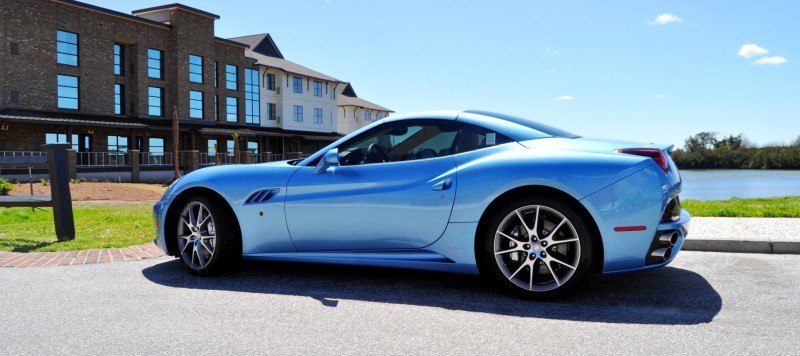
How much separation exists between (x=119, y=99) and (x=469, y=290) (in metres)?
40.5

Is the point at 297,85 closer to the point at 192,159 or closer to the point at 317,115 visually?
the point at 317,115

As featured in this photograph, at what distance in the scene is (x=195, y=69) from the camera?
146 feet

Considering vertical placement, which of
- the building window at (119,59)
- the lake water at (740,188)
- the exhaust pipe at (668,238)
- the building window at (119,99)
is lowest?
the lake water at (740,188)

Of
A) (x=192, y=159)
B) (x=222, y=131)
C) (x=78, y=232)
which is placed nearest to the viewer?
(x=78, y=232)

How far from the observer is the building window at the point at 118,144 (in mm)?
38188

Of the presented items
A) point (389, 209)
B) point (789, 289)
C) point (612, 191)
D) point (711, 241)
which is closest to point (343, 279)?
point (389, 209)

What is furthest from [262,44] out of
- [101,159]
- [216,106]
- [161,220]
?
[161,220]

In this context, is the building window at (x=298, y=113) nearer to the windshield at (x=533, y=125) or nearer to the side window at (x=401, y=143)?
the side window at (x=401, y=143)

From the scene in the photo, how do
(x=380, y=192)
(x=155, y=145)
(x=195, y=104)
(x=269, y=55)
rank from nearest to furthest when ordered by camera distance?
1. (x=380, y=192)
2. (x=155, y=145)
3. (x=195, y=104)
4. (x=269, y=55)

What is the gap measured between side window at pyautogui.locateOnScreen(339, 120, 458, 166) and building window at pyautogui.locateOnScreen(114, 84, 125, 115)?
3897cm

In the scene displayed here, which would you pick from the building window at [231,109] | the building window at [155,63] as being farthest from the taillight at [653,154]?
the building window at [231,109]

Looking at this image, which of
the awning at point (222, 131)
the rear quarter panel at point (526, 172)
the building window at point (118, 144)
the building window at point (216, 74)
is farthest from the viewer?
the building window at point (216, 74)

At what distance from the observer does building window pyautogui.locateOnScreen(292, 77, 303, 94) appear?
5430 centimetres

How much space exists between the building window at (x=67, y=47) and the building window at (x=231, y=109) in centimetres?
1277
